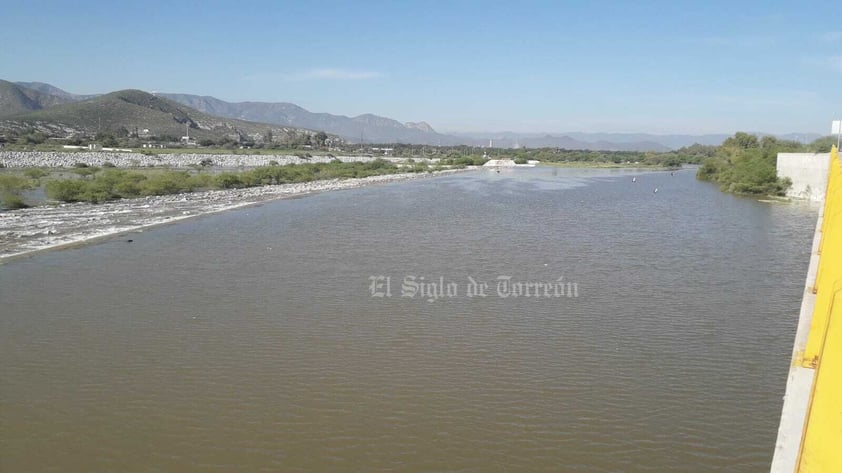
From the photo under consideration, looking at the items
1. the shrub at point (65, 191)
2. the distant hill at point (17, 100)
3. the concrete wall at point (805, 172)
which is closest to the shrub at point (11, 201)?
the shrub at point (65, 191)

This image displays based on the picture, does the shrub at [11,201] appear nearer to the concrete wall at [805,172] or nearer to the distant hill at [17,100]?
the concrete wall at [805,172]

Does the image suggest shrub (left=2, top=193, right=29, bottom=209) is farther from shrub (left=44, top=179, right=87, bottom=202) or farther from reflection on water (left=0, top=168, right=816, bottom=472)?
reflection on water (left=0, top=168, right=816, bottom=472)

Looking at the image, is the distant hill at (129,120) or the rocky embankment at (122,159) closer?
the rocky embankment at (122,159)

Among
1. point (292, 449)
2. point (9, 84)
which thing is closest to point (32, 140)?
point (292, 449)

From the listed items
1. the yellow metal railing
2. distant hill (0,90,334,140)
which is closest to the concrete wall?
the yellow metal railing

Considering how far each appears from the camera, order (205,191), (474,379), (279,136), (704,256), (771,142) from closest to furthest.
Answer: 1. (474,379)
2. (704,256)
3. (205,191)
4. (771,142)
5. (279,136)

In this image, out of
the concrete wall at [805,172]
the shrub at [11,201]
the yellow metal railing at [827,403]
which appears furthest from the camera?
the concrete wall at [805,172]

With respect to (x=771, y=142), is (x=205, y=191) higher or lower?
lower

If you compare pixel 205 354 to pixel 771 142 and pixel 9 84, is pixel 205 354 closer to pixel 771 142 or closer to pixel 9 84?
pixel 771 142
